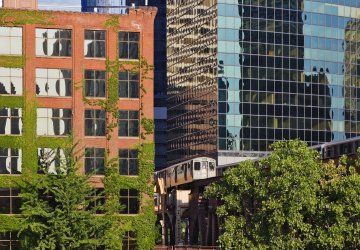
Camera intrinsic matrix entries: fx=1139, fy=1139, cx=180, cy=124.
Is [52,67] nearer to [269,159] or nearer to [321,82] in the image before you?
[269,159]

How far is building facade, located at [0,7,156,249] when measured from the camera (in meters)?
104

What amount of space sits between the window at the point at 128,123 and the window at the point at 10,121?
9428mm

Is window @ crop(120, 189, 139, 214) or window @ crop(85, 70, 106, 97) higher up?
window @ crop(85, 70, 106, 97)

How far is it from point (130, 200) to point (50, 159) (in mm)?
8372

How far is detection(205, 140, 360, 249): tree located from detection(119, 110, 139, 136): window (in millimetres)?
16299

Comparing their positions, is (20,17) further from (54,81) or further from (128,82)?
(128,82)

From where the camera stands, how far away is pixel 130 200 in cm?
10494

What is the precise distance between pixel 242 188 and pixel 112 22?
24186mm

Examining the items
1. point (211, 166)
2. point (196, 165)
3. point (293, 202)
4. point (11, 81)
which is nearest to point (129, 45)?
point (11, 81)

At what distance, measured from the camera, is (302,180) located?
85750 mm

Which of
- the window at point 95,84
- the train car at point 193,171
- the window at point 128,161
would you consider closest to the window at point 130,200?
the window at point 128,161

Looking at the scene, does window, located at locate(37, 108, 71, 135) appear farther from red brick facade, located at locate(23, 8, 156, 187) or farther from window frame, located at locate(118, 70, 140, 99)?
window frame, located at locate(118, 70, 140, 99)

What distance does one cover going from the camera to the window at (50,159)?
98.0 m

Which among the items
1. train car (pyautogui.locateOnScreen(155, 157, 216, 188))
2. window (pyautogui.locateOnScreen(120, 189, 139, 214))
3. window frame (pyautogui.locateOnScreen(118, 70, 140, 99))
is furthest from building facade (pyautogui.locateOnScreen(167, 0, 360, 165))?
window (pyautogui.locateOnScreen(120, 189, 139, 214))
